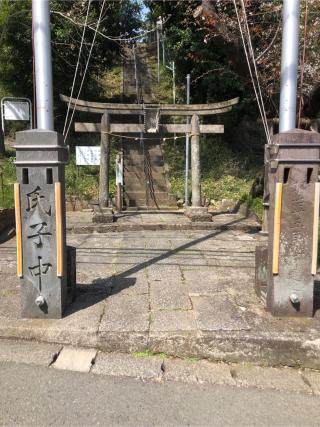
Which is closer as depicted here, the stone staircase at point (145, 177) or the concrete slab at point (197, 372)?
the concrete slab at point (197, 372)

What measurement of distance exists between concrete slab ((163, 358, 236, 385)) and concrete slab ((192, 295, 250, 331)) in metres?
0.31

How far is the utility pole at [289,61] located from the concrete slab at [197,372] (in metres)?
2.30

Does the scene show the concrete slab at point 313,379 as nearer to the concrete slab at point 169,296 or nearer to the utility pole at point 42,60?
the concrete slab at point 169,296

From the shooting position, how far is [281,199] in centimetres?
362

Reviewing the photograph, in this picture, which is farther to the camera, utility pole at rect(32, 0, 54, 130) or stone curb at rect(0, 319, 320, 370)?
utility pole at rect(32, 0, 54, 130)

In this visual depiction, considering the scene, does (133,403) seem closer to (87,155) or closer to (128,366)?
(128,366)

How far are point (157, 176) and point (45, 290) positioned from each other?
1002cm

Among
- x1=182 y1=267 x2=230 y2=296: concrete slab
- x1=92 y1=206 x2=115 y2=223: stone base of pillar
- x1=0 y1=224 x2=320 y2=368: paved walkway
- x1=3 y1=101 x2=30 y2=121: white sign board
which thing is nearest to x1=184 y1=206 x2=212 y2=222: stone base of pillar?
x1=92 y1=206 x2=115 y2=223: stone base of pillar

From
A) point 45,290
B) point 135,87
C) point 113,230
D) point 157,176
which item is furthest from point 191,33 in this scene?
point 45,290

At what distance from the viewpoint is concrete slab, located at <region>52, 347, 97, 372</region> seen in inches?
123

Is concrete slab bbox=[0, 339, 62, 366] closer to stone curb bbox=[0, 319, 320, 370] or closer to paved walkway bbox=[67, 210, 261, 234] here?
stone curb bbox=[0, 319, 320, 370]

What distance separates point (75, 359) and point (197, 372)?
973 mm

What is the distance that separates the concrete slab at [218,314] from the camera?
3475 mm

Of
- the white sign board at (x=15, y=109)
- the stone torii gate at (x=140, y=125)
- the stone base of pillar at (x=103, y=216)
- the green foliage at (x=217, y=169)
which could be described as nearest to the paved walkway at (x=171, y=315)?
the stone base of pillar at (x=103, y=216)
